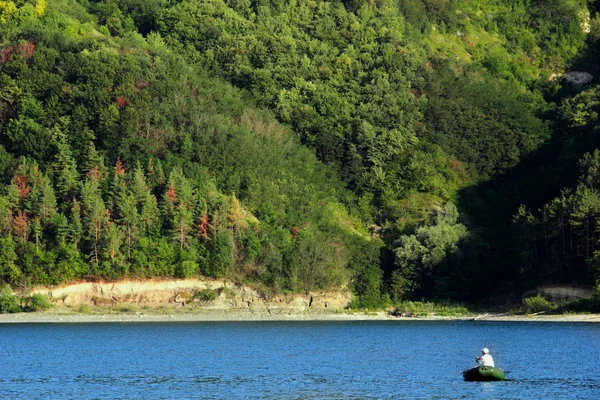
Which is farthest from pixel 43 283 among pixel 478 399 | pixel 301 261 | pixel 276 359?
pixel 478 399

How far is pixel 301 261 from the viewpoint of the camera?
106562 millimetres

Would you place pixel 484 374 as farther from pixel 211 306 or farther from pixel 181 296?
pixel 181 296

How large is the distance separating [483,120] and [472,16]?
31462 millimetres

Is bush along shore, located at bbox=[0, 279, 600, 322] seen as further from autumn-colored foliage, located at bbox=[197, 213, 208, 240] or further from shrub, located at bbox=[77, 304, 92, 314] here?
autumn-colored foliage, located at bbox=[197, 213, 208, 240]

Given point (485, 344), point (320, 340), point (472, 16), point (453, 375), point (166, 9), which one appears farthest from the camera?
point (472, 16)

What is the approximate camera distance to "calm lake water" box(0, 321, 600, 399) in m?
53.2

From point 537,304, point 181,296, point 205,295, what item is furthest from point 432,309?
point 181,296

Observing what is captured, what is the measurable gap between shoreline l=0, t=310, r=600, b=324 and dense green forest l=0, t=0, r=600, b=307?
2.98m

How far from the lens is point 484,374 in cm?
5603

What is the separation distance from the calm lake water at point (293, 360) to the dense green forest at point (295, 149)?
10.5m

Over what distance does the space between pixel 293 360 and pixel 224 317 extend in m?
35.7

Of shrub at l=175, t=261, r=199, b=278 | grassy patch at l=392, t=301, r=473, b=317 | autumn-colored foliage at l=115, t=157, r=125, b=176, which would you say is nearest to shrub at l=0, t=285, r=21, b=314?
shrub at l=175, t=261, r=199, b=278

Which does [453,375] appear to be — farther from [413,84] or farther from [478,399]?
[413,84]

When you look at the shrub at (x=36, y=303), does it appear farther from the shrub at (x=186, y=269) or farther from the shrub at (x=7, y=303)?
the shrub at (x=186, y=269)
